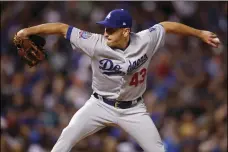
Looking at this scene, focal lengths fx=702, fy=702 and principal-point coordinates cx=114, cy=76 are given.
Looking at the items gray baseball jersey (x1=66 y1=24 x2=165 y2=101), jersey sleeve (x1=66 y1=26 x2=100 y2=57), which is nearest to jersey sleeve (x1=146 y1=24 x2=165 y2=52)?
gray baseball jersey (x1=66 y1=24 x2=165 y2=101)

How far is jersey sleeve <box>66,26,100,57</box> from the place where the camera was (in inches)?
234

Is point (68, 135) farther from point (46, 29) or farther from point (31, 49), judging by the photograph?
point (46, 29)

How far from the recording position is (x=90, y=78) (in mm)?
10977

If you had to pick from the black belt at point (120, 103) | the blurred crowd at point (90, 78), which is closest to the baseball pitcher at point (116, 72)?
the black belt at point (120, 103)

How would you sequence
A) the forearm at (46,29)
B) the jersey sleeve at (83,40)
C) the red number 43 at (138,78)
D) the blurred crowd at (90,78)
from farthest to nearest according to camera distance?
the blurred crowd at (90,78) → the red number 43 at (138,78) → the jersey sleeve at (83,40) → the forearm at (46,29)

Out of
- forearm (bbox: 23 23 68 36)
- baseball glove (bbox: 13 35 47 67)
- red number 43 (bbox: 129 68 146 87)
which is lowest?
red number 43 (bbox: 129 68 146 87)

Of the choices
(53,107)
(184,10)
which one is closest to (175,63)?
(184,10)

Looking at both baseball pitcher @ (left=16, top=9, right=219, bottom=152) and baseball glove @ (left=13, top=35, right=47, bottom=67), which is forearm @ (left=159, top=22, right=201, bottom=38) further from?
baseball glove @ (left=13, top=35, right=47, bottom=67)

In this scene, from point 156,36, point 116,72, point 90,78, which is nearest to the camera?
point 116,72

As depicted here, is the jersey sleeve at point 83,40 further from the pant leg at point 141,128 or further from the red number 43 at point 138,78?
the pant leg at point 141,128

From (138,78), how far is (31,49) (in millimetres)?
970

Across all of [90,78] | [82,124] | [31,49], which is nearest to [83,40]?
[31,49]

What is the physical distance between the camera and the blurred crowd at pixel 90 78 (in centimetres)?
973

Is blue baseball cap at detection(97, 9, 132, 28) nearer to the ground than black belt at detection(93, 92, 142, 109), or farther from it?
farther from it
